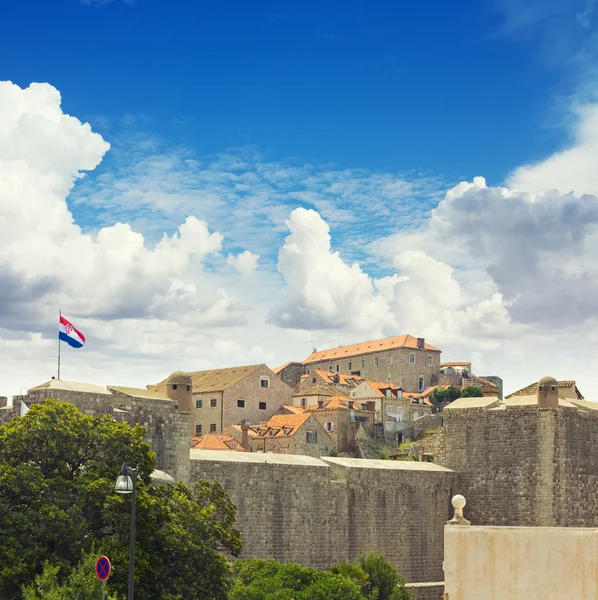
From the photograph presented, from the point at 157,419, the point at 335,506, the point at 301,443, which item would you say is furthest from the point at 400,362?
the point at 157,419

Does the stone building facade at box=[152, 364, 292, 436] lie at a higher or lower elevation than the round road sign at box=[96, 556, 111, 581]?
higher

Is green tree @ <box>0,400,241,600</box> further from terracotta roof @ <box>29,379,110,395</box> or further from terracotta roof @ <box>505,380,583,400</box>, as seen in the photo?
terracotta roof @ <box>505,380,583,400</box>

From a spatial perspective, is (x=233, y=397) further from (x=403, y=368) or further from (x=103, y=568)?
(x=103, y=568)

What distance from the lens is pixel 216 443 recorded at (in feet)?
205

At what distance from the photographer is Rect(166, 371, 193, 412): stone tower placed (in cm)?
3222

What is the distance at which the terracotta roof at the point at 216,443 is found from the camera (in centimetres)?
6141

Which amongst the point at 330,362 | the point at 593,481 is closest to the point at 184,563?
the point at 593,481

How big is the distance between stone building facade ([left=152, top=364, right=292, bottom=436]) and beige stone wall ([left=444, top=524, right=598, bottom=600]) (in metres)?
58.7

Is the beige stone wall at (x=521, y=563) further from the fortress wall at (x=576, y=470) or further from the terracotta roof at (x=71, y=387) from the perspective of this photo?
the fortress wall at (x=576, y=470)

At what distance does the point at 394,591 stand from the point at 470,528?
17465mm

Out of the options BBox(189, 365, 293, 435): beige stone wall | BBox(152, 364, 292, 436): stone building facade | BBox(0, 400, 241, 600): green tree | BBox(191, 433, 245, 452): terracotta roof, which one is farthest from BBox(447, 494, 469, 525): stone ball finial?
BBox(152, 364, 292, 436): stone building facade

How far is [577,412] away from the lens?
37.7 metres

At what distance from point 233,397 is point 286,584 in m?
47.1

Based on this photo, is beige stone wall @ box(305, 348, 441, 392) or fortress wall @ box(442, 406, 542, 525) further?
beige stone wall @ box(305, 348, 441, 392)
